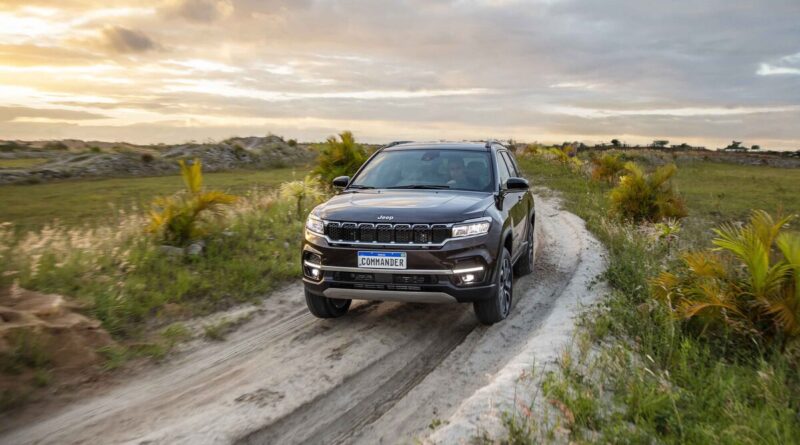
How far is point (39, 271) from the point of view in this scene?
23.2 feet

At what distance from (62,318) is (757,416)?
6022mm

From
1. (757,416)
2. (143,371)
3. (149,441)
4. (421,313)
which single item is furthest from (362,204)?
(757,416)

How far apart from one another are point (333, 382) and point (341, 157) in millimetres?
11314

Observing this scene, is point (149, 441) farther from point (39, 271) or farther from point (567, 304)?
point (567, 304)

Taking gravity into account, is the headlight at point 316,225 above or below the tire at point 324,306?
above

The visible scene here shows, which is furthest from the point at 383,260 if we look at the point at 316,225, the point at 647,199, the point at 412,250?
the point at 647,199

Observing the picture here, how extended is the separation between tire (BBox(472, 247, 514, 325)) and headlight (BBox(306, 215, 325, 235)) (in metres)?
1.75

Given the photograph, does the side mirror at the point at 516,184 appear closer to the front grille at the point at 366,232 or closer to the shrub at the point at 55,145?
the front grille at the point at 366,232

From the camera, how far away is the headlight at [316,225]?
6.02m

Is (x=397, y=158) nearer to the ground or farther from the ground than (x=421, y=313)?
farther from the ground

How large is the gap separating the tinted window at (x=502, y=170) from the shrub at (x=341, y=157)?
8.13 metres

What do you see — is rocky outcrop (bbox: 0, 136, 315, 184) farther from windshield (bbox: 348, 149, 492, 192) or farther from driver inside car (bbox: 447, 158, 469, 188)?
driver inside car (bbox: 447, 158, 469, 188)

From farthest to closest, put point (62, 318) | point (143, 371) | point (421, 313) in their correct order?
point (421, 313), point (62, 318), point (143, 371)

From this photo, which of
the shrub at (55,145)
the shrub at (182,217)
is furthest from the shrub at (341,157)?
the shrub at (55,145)
